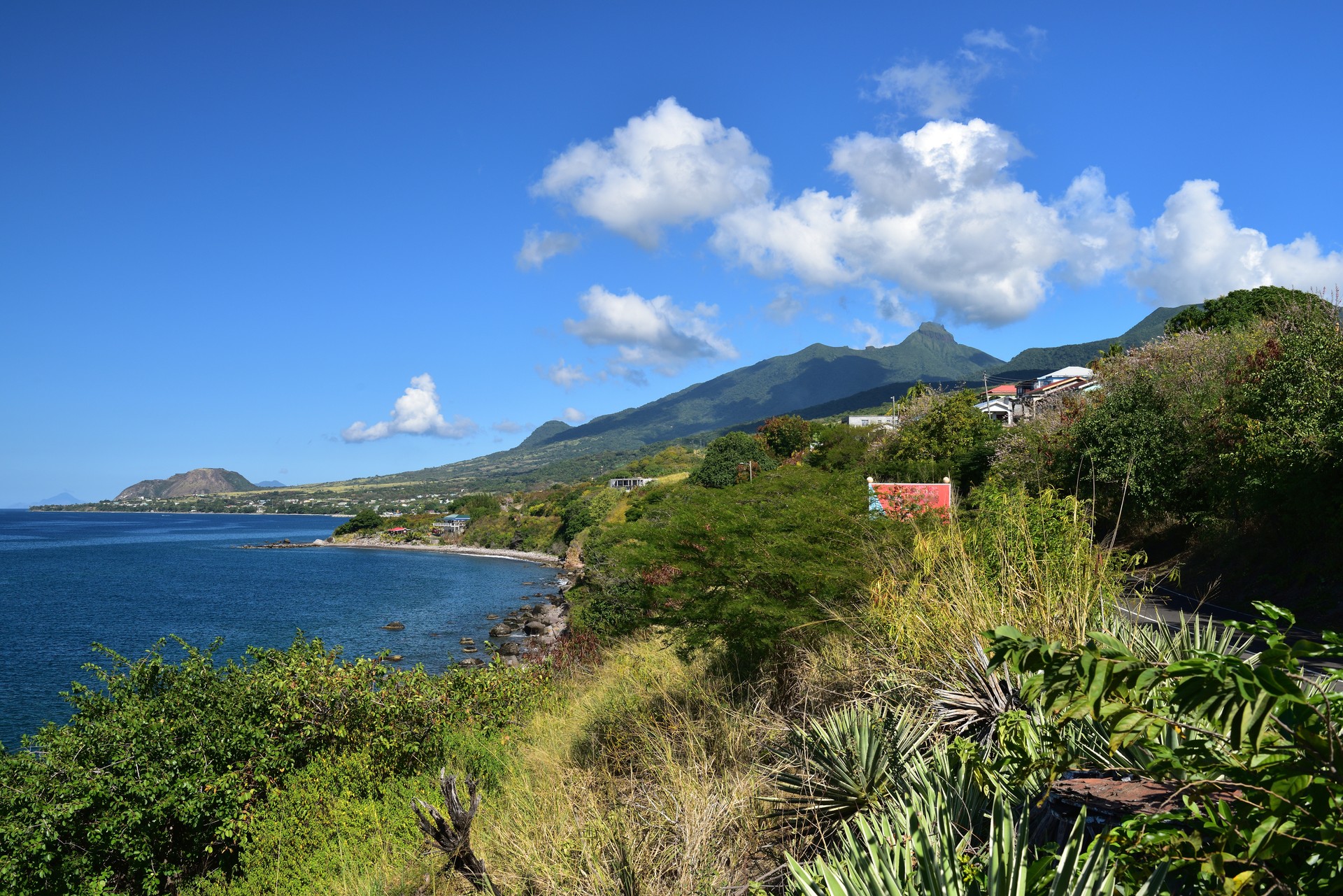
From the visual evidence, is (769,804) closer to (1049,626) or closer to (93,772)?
(1049,626)

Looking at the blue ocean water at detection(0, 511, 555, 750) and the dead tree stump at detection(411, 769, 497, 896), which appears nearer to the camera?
the dead tree stump at detection(411, 769, 497, 896)

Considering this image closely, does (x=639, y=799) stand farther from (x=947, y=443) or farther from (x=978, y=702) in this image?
(x=947, y=443)

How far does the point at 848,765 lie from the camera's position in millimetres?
4996

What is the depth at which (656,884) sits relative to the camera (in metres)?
4.81

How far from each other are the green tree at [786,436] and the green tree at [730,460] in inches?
42.5

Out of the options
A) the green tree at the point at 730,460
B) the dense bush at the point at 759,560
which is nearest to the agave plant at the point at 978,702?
the dense bush at the point at 759,560

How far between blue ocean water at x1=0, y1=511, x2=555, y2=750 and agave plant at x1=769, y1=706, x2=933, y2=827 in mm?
16622

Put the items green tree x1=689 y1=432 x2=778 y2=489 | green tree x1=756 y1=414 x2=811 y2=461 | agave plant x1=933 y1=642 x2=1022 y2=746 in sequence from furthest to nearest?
green tree x1=756 y1=414 x2=811 y2=461 → green tree x1=689 y1=432 x2=778 y2=489 → agave plant x1=933 y1=642 x2=1022 y2=746

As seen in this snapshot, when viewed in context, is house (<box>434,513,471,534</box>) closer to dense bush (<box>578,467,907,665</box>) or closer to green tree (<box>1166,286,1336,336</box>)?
green tree (<box>1166,286,1336,336</box>)

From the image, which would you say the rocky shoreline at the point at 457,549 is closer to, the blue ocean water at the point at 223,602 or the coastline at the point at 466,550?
the coastline at the point at 466,550

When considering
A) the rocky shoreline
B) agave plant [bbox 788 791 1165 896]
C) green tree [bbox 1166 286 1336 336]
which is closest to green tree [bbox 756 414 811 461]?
the rocky shoreline

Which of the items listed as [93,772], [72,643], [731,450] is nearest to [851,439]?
[731,450]

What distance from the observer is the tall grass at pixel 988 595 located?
5.70m

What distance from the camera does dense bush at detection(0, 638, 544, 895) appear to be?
10148 millimetres
